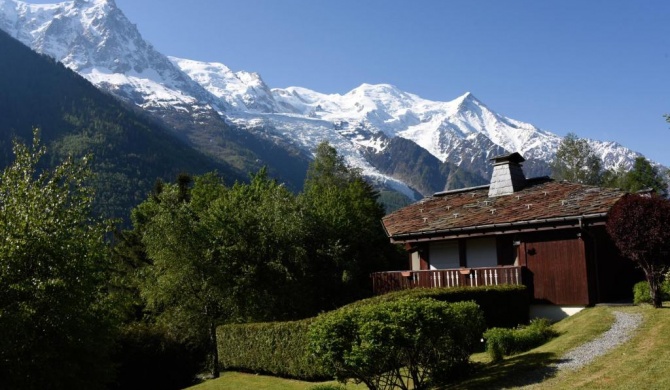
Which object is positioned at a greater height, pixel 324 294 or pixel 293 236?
pixel 293 236

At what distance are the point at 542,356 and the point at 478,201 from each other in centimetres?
1464

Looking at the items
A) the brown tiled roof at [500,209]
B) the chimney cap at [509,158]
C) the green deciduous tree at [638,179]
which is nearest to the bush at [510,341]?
the brown tiled roof at [500,209]

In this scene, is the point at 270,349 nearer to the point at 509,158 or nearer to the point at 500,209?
the point at 500,209

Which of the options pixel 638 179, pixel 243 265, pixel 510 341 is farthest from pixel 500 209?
pixel 638 179

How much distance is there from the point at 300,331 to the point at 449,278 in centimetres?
824

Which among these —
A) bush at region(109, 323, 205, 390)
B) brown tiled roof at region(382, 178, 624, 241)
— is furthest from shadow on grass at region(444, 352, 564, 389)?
bush at region(109, 323, 205, 390)

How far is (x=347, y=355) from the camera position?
498 inches

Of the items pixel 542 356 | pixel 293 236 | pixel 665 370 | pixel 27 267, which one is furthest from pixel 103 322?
pixel 293 236

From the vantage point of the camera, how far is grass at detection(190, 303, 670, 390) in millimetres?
11391

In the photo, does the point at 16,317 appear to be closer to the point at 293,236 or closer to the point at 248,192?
the point at 293,236

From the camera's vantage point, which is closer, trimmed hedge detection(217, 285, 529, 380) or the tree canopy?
trimmed hedge detection(217, 285, 529, 380)

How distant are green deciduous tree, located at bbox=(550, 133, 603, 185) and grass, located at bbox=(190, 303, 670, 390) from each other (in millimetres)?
46015

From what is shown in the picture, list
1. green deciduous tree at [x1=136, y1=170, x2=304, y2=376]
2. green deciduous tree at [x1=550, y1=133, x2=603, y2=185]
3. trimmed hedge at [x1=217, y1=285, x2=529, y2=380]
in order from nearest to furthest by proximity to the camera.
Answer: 1. trimmed hedge at [x1=217, y1=285, x2=529, y2=380]
2. green deciduous tree at [x1=136, y1=170, x2=304, y2=376]
3. green deciduous tree at [x1=550, y1=133, x2=603, y2=185]

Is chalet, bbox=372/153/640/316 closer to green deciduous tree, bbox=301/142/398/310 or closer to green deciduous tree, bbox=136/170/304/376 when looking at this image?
green deciduous tree, bbox=136/170/304/376
